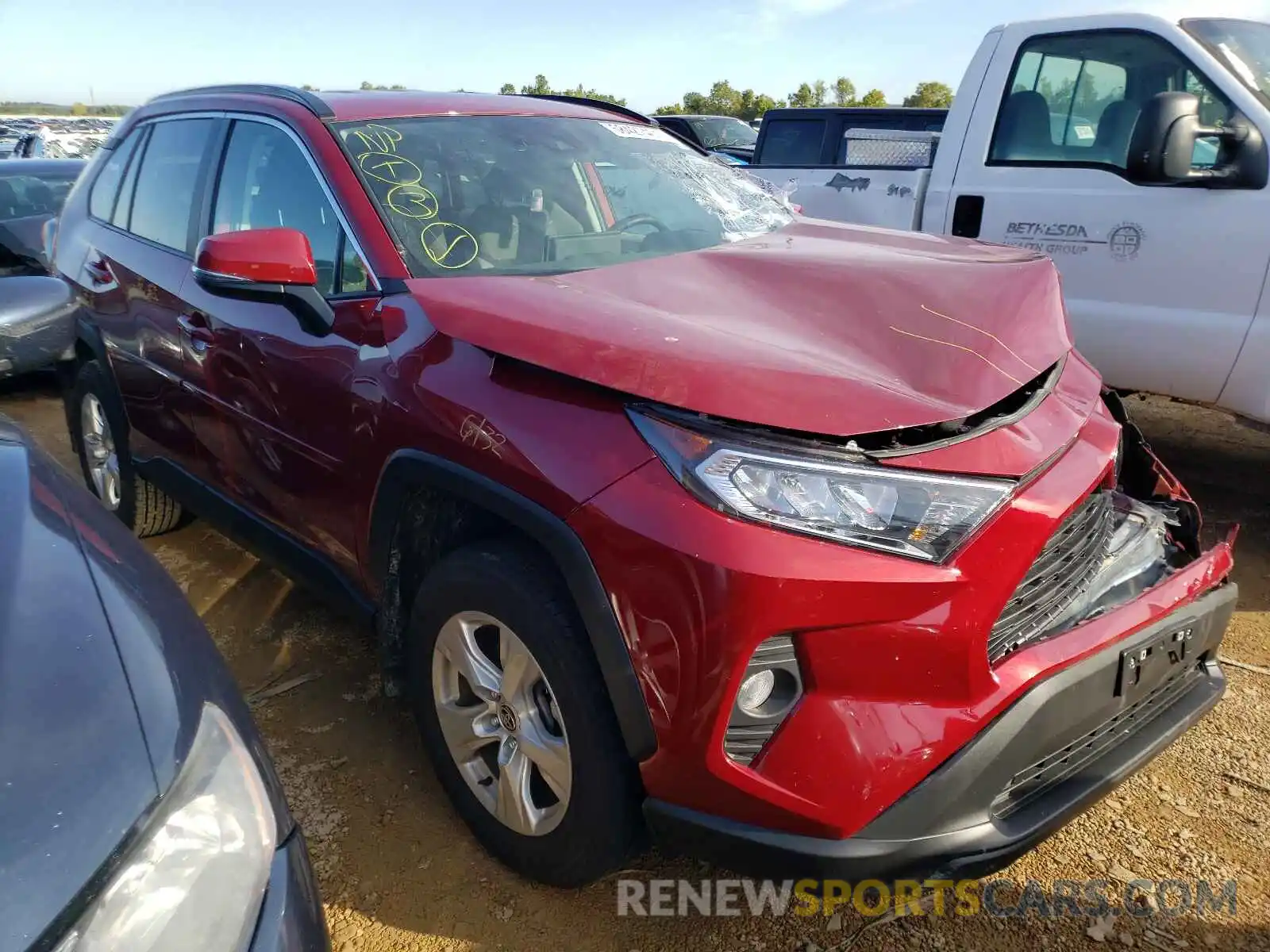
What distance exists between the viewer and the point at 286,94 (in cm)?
271

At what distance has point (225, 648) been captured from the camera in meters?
3.15

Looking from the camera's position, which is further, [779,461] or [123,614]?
[779,461]

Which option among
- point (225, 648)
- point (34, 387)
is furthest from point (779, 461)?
point (34, 387)

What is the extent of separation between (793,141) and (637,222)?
16.3ft

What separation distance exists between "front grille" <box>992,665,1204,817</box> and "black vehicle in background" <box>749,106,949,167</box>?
567 cm

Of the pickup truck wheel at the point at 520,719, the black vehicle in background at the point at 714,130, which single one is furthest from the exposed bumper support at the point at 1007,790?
the black vehicle in background at the point at 714,130

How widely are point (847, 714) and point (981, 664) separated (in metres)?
0.26

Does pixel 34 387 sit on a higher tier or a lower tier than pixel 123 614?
lower

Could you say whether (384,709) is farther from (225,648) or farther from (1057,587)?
(1057,587)

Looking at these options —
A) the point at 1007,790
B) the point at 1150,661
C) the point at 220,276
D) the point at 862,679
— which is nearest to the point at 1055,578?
the point at 1150,661

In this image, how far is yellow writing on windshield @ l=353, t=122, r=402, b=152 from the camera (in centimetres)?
245

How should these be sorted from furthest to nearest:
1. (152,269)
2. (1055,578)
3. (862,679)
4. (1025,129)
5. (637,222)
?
(1025,129), (152,269), (637,222), (1055,578), (862,679)

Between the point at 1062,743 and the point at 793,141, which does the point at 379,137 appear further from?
the point at 793,141

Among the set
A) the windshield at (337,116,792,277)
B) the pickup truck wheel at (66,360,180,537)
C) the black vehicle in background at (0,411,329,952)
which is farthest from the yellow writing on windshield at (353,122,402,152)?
the pickup truck wheel at (66,360,180,537)
